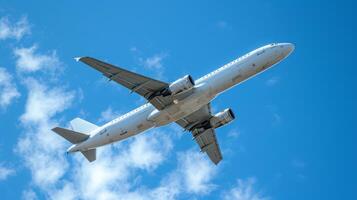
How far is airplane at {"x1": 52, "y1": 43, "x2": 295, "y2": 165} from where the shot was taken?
73.1 meters

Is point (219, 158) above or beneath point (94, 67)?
beneath

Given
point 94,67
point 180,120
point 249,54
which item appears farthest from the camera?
point 180,120

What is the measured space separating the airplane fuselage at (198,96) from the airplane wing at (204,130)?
21.8 ft

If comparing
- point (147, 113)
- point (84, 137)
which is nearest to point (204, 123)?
point (147, 113)

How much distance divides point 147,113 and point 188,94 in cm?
626

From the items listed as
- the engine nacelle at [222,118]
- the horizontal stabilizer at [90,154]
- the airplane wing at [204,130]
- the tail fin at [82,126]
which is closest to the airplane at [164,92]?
the horizontal stabilizer at [90,154]

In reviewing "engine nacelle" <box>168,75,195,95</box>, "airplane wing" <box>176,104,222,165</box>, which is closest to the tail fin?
"airplane wing" <box>176,104,222,165</box>

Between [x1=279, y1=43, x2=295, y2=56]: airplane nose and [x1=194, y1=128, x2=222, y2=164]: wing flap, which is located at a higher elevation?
[x1=279, y1=43, x2=295, y2=56]: airplane nose

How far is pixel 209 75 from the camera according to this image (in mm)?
74562

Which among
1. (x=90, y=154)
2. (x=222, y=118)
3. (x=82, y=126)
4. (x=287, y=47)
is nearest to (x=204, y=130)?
(x=222, y=118)

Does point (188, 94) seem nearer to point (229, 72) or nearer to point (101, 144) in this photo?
point (229, 72)

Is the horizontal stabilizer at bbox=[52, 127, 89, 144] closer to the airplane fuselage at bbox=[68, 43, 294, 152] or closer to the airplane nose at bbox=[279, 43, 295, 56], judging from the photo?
the airplane fuselage at bbox=[68, 43, 294, 152]

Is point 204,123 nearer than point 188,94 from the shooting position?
No

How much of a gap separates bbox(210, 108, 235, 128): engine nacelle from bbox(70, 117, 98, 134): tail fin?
49.7 feet
